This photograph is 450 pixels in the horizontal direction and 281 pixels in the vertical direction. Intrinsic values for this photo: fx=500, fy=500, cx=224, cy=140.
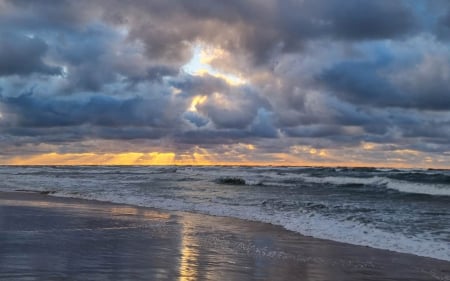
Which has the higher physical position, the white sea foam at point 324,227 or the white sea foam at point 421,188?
the white sea foam at point 421,188

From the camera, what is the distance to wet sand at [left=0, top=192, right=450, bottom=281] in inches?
348

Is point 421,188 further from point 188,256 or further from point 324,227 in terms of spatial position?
point 188,256

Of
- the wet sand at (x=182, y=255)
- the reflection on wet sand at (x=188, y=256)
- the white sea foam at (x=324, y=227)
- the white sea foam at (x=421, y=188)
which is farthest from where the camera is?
the white sea foam at (x=421, y=188)

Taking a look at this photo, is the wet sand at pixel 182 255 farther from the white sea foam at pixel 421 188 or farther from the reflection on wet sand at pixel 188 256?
the white sea foam at pixel 421 188

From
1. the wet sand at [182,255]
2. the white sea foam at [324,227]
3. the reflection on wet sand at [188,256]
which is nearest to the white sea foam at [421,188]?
the white sea foam at [324,227]

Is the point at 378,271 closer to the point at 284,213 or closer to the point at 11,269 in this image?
the point at 11,269

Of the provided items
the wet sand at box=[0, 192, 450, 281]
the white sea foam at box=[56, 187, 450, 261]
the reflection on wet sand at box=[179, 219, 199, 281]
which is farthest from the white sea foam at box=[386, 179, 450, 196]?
the reflection on wet sand at box=[179, 219, 199, 281]

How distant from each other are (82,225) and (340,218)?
8856mm

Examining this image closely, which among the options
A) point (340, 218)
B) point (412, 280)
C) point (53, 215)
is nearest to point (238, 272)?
point (412, 280)

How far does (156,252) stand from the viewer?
1089cm

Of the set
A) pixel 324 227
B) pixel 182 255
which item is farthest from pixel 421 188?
pixel 182 255

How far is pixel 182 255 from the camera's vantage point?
34.8 ft

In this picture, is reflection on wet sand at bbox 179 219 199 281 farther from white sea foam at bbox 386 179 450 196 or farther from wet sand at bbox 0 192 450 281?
white sea foam at bbox 386 179 450 196

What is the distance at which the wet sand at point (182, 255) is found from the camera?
8852 millimetres
